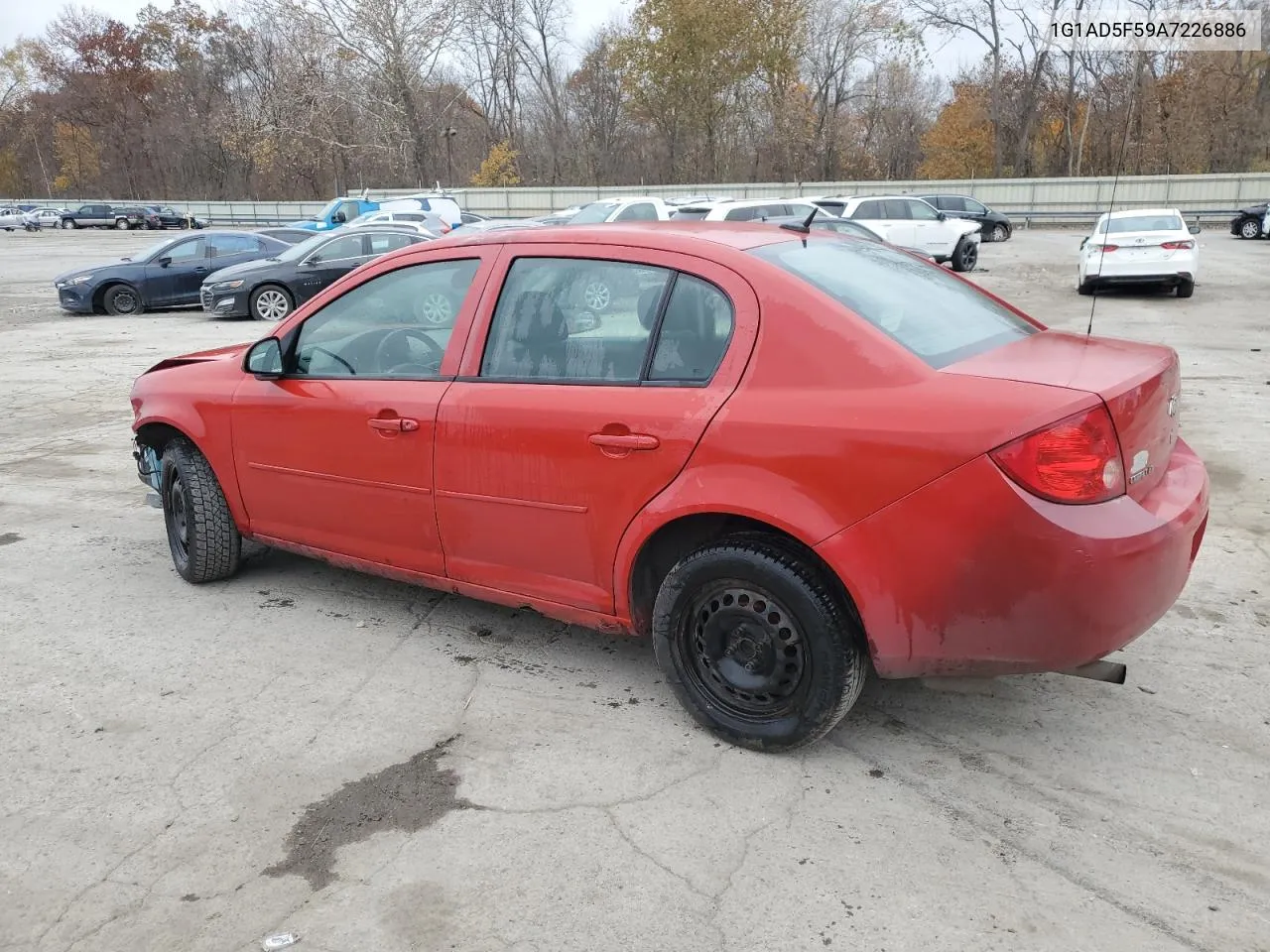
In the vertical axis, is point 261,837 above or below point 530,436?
below

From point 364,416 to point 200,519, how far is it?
1334mm

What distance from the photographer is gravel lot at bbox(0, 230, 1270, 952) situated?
8.13 feet

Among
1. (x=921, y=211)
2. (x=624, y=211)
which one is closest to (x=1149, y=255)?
(x=921, y=211)

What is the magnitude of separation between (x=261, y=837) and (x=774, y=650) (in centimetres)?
164

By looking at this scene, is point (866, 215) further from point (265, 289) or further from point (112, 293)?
point (112, 293)

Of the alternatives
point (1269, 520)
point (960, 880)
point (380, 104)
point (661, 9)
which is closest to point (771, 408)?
point (960, 880)

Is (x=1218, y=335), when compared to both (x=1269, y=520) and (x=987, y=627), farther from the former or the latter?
(x=987, y=627)

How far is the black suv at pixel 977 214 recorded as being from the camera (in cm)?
3078

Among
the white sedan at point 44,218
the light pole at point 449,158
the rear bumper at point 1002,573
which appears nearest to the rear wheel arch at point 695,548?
the rear bumper at point 1002,573

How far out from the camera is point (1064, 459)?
8.57ft

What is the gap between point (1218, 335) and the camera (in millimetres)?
12172

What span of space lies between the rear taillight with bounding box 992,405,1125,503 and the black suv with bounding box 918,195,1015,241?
3030 centimetres

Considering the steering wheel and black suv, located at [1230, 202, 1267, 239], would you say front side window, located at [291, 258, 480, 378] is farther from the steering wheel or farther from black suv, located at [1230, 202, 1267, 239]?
black suv, located at [1230, 202, 1267, 239]

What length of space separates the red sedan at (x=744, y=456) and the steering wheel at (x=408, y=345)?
14mm
